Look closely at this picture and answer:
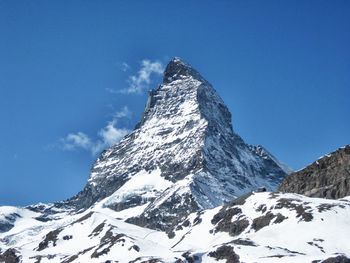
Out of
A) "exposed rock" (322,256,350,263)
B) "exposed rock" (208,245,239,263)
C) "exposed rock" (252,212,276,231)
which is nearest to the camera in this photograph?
"exposed rock" (322,256,350,263)

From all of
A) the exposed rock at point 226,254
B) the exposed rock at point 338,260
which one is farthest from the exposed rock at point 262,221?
the exposed rock at point 338,260

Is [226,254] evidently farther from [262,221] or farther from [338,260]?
[338,260]

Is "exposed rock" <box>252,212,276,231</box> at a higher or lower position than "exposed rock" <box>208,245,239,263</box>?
higher

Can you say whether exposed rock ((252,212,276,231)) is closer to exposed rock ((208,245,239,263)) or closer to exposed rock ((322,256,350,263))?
exposed rock ((208,245,239,263))


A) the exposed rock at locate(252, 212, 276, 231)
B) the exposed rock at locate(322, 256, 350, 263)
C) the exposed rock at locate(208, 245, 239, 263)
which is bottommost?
the exposed rock at locate(322, 256, 350, 263)

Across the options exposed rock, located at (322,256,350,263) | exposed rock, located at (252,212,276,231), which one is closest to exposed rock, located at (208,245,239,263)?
exposed rock, located at (252,212,276,231)

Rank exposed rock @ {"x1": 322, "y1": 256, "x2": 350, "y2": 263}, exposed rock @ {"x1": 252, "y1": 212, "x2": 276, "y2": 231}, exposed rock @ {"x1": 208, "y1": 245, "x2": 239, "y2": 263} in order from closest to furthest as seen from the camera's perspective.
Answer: exposed rock @ {"x1": 322, "y1": 256, "x2": 350, "y2": 263} → exposed rock @ {"x1": 208, "y1": 245, "x2": 239, "y2": 263} → exposed rock @ {"x1": 252, "y1": 212, "x2": 276, "y2": 231}

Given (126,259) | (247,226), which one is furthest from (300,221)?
(126,259)

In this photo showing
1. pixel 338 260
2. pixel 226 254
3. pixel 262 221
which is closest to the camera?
pixel 338 260

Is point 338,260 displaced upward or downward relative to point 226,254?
downward

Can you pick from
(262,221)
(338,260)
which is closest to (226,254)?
(262,221)

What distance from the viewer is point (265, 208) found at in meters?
197

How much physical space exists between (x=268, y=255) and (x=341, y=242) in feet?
66.7

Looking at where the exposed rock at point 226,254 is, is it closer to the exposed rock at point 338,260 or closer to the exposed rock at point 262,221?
the exposed rock at point 262,221
